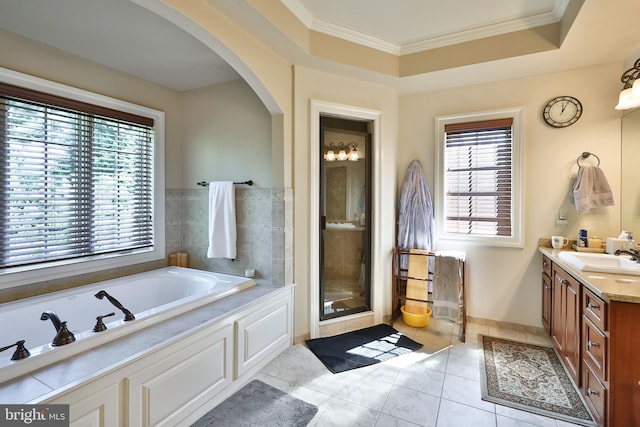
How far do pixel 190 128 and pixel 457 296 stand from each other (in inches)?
131

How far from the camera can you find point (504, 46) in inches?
100

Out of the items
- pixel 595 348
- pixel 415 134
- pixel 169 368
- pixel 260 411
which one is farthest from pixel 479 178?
pixel 169 368

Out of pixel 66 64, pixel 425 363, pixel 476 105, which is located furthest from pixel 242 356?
pixel 476 105

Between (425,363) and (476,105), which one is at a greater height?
(476,105)

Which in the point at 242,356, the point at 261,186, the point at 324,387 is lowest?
the point at 324,387

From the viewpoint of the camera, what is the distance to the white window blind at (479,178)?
10.0ft

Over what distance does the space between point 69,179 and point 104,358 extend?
5.86 feet

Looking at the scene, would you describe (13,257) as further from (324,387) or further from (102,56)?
(324,387)

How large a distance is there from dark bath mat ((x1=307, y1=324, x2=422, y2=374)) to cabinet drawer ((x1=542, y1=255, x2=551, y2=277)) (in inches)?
53.7

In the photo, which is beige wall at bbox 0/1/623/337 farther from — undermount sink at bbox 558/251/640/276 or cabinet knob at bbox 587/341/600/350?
cabinet knob at bbox 587/341/600/350

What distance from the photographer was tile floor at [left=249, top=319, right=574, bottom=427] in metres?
1.84

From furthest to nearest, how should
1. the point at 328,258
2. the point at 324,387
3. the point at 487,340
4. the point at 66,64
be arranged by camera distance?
the point at 328,258 → the point at 487,340 → the point at 66,64 → the point at 324,387

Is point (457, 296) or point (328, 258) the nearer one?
point (457, 296)

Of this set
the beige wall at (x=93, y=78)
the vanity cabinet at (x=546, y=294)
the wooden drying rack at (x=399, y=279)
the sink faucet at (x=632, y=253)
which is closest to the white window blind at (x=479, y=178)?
the vanity cabinet at (x=546, y=294)
